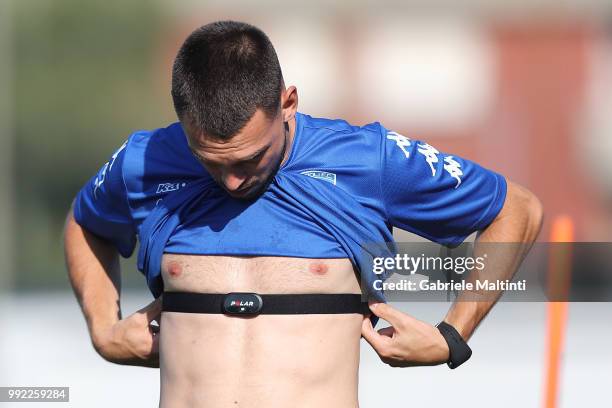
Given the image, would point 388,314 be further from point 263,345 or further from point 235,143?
point 235,143

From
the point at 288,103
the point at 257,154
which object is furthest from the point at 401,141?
the point at 257,154

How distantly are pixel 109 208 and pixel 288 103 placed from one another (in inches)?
30.0

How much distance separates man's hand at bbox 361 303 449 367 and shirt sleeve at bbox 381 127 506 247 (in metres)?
0.28

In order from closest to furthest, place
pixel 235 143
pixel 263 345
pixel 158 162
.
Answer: pixel 235 143
pixel 263 345
pixel 158 162

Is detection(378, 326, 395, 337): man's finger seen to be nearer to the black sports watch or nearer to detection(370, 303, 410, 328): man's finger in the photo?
detection(370, 303, 410, 328): man's finger

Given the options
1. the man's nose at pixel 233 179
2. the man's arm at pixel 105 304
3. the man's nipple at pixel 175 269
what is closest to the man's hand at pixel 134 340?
the man's arm at pixel 105 304

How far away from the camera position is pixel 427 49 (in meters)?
21.0

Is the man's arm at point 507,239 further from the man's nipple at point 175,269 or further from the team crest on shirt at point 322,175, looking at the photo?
the man's nipple at point 175,269

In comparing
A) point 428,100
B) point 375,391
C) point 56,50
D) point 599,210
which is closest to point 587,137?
point 599,210

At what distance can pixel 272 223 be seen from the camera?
10.7 feet

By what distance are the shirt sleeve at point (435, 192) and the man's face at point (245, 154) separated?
0.35 meters

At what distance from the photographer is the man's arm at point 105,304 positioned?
354 centimetres

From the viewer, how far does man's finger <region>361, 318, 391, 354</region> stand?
11.1ft

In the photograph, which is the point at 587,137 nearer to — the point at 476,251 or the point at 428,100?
the point at 428,100
